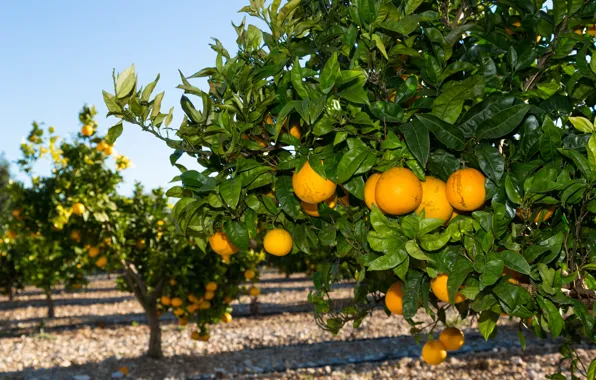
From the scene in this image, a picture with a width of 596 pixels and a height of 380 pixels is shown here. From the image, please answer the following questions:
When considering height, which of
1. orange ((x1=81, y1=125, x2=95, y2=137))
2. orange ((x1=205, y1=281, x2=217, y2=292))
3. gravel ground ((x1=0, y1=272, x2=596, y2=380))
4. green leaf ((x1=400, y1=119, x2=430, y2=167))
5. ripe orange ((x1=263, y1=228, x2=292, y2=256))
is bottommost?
gravel ground ((x1=0, y1=272, x2=596, y2=380))

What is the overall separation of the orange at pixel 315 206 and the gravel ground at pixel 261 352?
18.0 feet

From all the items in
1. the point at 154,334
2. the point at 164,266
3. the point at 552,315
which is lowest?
the point at 154,334

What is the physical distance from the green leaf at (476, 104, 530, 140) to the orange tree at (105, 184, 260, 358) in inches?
240

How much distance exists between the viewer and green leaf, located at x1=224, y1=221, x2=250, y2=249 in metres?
1.60

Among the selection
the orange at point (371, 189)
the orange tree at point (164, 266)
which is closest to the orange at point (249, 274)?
the orange tree at point (164, 266)

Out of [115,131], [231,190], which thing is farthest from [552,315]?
[115,131]

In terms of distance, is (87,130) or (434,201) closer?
(434,201)

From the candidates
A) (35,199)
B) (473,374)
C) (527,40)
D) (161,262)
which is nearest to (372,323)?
(473,374)

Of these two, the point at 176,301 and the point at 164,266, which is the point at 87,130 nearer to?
the point at 164,266

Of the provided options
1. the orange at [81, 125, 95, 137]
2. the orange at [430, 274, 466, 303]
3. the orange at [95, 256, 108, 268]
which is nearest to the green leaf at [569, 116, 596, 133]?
the orange at [430, 274, 466, 303]

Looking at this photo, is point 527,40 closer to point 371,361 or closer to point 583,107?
point 583,107

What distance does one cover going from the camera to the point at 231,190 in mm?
1460

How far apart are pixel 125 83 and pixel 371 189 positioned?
2.59 feet

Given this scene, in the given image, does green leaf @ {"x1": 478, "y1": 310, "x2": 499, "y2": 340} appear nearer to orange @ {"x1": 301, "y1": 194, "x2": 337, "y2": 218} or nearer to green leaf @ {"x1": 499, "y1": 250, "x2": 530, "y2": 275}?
green leaf @ {"x1": 499, "y1": 250, "x2": 530, "y2": 275}
